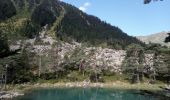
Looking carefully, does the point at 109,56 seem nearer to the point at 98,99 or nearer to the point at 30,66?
the point at 30,66

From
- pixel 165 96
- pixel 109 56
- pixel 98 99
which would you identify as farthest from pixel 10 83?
pixel 165 96

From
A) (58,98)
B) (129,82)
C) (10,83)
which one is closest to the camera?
(58,98)

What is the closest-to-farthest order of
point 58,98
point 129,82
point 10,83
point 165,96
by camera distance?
point 165,96, point 58,98, point 10,83, point 129,82

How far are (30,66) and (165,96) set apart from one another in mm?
122194

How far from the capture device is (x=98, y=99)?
8194 cm

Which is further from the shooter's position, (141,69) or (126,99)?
(141,69)

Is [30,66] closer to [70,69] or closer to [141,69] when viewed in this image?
[70,69]

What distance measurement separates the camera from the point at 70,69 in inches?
5364

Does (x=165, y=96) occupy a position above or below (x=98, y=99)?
above

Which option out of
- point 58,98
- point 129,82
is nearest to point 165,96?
point 58,98

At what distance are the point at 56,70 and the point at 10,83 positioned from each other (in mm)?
23427

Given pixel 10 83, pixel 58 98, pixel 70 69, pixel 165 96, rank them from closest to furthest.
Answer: pixel 165 96 < pixel 58 98 < pixel 10 83 < pixel 70 69

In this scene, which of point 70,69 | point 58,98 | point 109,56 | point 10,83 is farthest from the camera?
point 109,56

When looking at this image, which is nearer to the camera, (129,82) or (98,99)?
(98,99)
